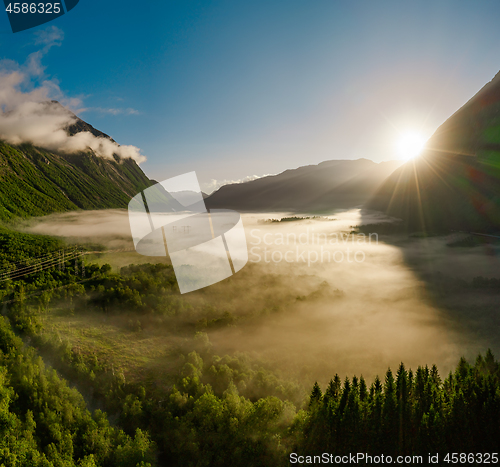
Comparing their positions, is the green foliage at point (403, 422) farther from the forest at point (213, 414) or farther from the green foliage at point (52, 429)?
the green foliage at point (52, 429)

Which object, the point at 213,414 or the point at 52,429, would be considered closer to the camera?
the point at 52,429

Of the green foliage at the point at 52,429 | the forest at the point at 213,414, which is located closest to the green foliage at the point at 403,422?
the forest at the point at 213,414

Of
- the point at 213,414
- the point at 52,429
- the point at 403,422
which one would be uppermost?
the point at 52,429

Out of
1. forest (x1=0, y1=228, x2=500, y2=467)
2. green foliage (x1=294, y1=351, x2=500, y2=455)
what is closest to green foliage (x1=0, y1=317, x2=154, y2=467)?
forest (x1=0, y1=228, x2=500, y2=467)

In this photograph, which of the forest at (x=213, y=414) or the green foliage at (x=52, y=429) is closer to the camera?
the green foliage at (x=52, y=429)

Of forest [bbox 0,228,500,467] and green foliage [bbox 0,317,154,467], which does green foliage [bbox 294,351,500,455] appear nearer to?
forest [bbox 0,228,500,467]

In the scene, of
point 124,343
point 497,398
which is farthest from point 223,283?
point 497,398

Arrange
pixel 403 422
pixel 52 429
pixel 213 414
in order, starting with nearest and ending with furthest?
pixel 52 429 → pixel 403 422 → pixel 213 414

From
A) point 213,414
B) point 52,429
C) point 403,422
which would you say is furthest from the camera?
point 213,414

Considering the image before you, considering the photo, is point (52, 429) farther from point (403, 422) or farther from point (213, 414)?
point (403, 422)

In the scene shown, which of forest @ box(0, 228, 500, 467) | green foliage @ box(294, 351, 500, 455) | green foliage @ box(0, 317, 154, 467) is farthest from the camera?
green foliage @ box(294, 351, 500, 455)

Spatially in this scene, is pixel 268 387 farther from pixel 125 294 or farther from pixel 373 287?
pixel 373 287

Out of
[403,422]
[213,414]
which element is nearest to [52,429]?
[213,414]

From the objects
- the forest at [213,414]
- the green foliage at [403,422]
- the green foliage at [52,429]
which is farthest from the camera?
the green foliage at [403,422]
